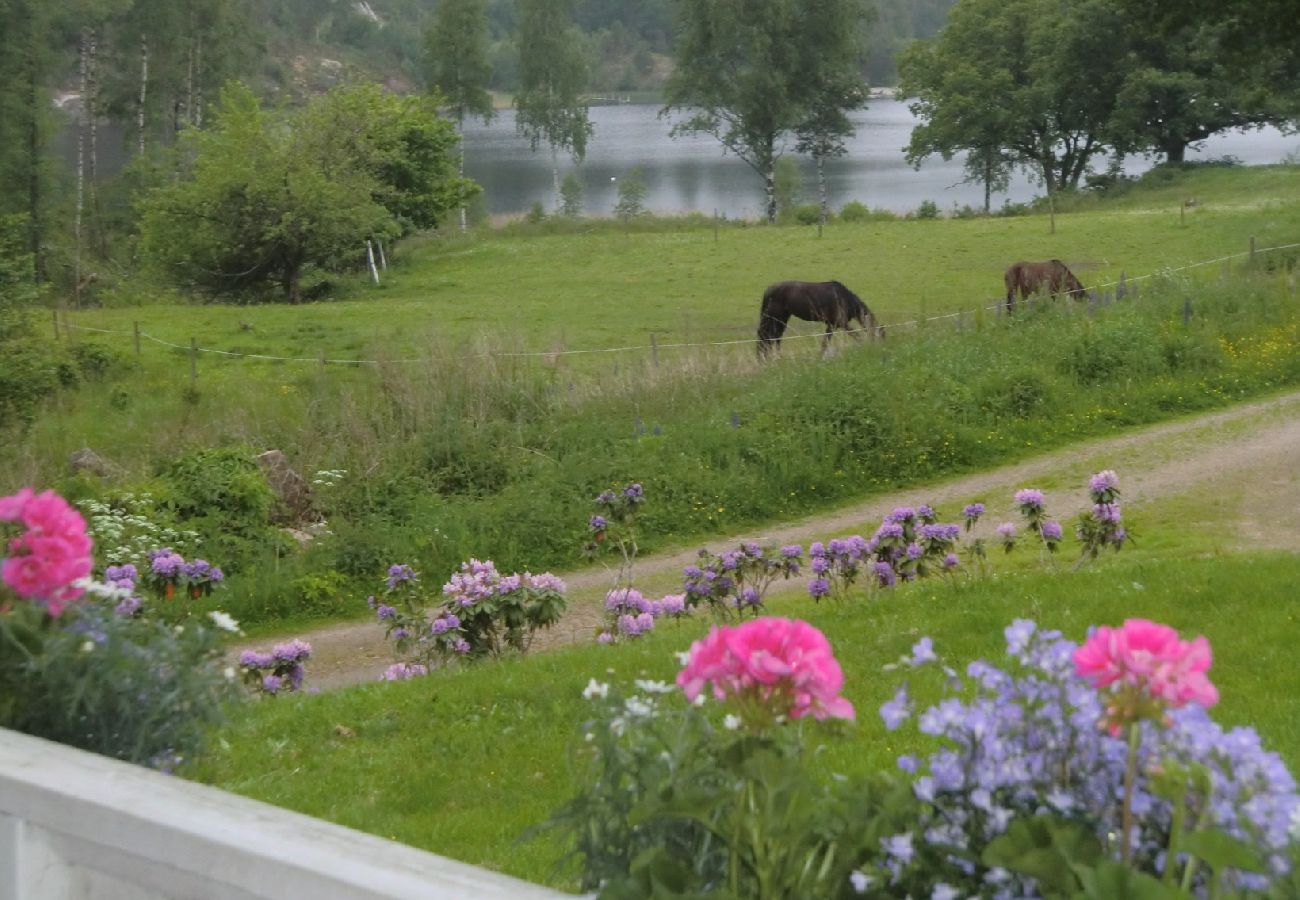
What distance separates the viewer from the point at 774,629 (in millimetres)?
2324

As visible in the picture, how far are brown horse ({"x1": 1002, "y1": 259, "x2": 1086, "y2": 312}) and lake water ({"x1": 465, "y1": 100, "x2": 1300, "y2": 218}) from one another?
33559 millimetres

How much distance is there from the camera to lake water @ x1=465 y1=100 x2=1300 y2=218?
66625 millimetres

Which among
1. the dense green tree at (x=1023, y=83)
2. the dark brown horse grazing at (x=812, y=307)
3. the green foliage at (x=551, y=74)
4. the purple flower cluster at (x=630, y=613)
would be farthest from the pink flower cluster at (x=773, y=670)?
the green foliage at (x=551, y=74)

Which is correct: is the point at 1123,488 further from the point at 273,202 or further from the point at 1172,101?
the point at 1172,101

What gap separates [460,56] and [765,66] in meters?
11.5

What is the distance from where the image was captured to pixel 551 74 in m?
62.5

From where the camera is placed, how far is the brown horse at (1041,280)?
2164 cm

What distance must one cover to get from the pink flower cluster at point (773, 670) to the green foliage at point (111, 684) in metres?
1.30

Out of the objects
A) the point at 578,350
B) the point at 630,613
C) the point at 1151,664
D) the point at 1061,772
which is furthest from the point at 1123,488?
the point at 1151,664

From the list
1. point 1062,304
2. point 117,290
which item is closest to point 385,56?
point 117,290

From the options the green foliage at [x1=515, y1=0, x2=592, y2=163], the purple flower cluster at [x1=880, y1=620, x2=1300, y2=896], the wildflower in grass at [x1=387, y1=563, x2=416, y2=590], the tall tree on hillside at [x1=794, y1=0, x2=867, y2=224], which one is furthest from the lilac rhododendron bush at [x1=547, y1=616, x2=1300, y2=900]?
the green foliage at [x1=515, y1=0, x2=592, y2=163]

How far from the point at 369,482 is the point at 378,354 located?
2925 mm

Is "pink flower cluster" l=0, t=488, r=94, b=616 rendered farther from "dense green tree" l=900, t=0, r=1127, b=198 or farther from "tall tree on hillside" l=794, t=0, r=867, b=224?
"tall tree on hillside" l=794, t=0, r=867, b=224

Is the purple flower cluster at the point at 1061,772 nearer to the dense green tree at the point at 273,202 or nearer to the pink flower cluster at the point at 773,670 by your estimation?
the pink flower cluster at the point at 773,670
